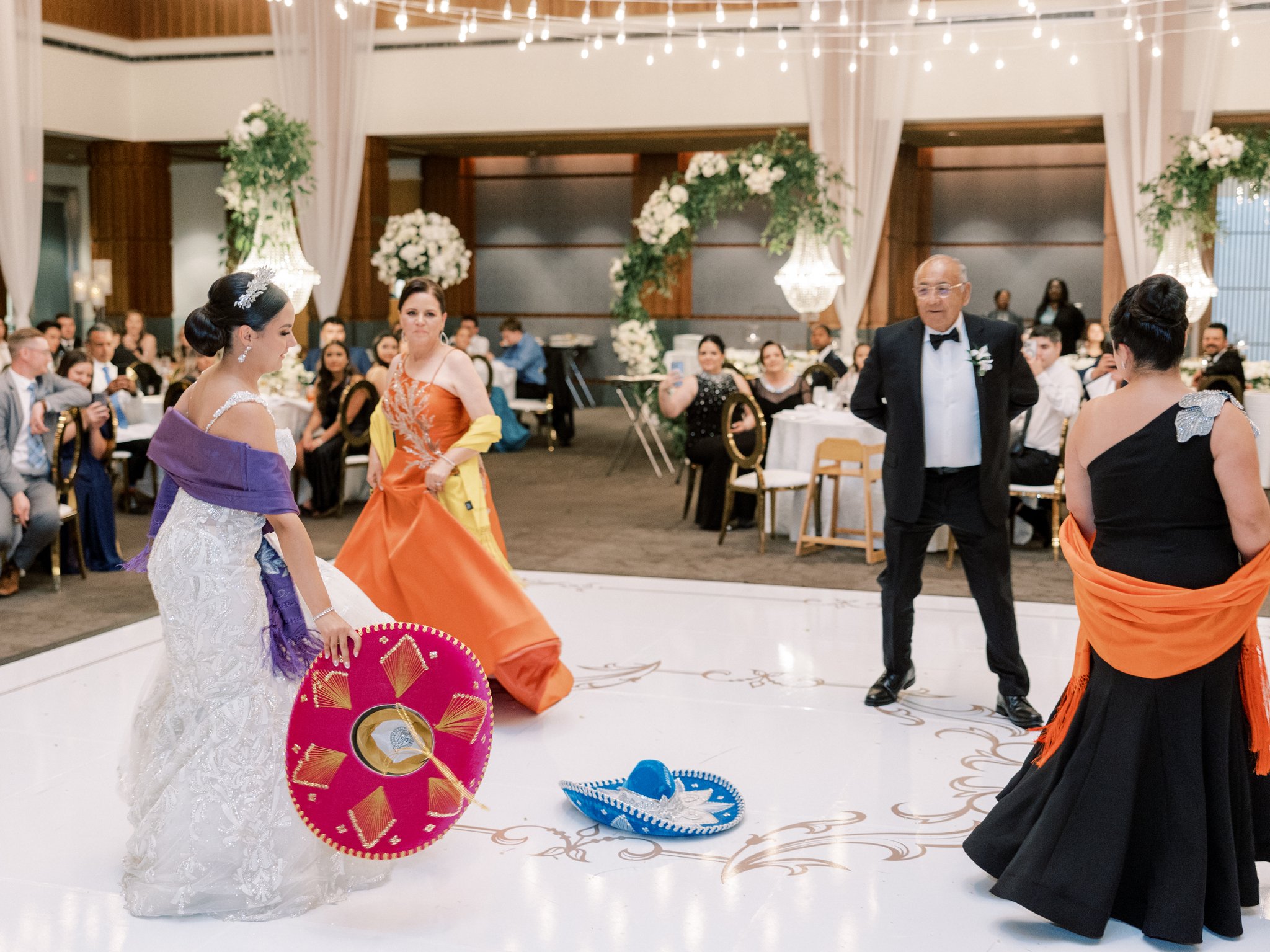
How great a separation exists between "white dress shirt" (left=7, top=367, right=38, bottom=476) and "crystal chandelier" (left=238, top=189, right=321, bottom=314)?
1.85 metres

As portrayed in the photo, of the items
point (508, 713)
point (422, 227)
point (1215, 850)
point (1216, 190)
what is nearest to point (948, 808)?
point (1215, 850)

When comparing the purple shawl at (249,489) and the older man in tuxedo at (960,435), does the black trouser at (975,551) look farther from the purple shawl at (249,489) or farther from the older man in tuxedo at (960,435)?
the purple shawl at (249,489)

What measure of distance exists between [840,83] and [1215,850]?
1039 centimetres

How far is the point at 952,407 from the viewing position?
438cm

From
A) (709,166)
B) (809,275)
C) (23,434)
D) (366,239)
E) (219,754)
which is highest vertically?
(709,166)

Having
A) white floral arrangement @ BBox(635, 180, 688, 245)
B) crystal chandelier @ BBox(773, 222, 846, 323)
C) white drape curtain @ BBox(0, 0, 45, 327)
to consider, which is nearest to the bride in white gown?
crystal chandelier @ BBox(773, 222, 846, 323)

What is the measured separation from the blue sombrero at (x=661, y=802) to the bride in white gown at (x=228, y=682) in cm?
79

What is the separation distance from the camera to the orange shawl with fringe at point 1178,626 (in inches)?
111

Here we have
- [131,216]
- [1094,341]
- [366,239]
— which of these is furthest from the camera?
[131,216]

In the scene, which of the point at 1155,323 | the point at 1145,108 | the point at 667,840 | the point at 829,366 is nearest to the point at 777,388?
the point at 829,366

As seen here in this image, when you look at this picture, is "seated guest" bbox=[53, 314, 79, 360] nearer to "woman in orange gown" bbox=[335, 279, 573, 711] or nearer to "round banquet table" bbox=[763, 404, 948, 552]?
"round banquet table" bbox=[763, 404, 948, 552]

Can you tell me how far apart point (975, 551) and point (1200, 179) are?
7445 mm

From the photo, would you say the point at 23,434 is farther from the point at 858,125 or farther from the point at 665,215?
the point at 858,125

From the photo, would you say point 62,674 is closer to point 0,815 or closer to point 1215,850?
point 0,815
